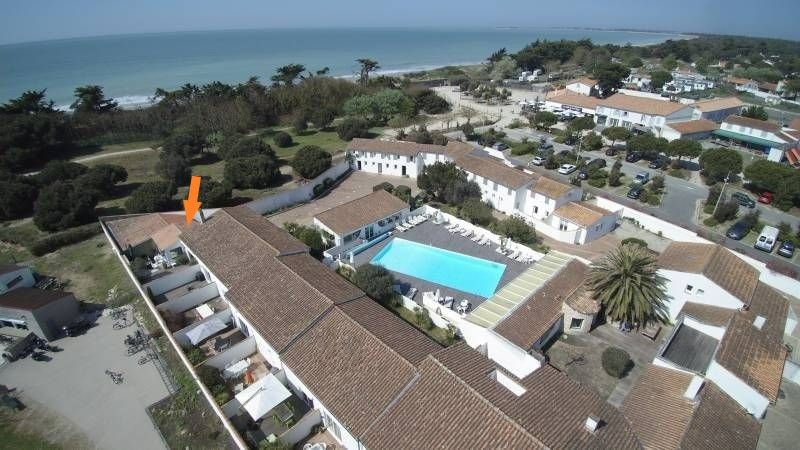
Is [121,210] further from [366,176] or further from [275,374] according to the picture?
[275,374]

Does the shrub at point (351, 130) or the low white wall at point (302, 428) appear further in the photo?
the shrub at point (351, 130)

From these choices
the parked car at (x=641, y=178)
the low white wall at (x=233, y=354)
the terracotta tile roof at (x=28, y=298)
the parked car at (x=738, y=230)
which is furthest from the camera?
the parked car at (x=641, y=178)

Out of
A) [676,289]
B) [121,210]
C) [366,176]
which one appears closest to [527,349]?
[676,289]

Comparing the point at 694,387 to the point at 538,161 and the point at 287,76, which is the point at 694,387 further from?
the point at 287,76

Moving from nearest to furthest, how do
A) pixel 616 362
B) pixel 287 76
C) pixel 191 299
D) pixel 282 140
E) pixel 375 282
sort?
pixel 616 362 → pixel 375 282 → pixel 191 299 → pixel 282 140 → pixel 287 76

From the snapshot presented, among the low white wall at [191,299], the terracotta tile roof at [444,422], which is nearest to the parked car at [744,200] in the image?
the terracotta tile roof at [444,422]

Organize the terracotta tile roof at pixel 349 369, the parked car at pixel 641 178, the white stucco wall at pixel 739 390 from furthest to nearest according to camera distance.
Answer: the parked car at pixel 641 178 < the white stucco wall at pixel 739 390 < the terracotta tile roof at pixel 349 369

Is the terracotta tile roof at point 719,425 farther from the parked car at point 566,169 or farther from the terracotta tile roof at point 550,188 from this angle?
the parked car at point 566,169

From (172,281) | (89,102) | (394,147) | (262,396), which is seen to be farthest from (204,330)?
(89,102)

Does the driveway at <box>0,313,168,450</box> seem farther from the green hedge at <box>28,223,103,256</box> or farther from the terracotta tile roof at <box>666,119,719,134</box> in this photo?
the terracotta tile roof at <box>666,119,719,134</box>
